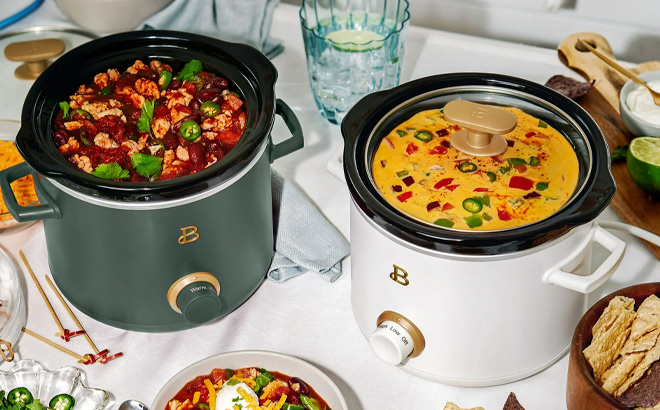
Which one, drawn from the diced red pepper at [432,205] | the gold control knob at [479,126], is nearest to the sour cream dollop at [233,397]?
the diced red pepper at [432,205]

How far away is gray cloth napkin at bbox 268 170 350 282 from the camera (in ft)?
4.27

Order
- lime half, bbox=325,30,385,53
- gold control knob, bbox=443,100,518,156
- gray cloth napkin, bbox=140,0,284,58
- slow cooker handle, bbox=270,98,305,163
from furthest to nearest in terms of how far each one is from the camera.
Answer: gray cloth napkin, bbox=140,0,284,58 → lime half, bbox=325,30,385,53 → slow cooker handle, bbox=270,98,305,163 → gold control knob, bbox=443,100,518,156

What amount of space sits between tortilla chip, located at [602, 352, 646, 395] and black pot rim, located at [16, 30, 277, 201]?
0.54 metres

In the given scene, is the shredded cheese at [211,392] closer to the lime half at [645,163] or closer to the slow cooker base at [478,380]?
the slow cooker base at [478,380]

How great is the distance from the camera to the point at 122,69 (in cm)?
128

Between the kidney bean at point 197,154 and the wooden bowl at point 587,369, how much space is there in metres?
0.55

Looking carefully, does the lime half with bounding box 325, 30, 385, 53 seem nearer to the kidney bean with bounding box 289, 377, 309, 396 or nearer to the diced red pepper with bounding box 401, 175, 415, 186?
the diced red pepper with bounding box 401, 175, 415, 186

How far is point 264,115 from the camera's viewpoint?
111 centimetres

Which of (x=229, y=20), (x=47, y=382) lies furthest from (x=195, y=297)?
(x=229, y=20)

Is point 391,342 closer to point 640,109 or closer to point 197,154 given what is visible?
point 197,154

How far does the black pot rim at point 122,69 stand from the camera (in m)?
1.00

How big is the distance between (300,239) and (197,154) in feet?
0.97

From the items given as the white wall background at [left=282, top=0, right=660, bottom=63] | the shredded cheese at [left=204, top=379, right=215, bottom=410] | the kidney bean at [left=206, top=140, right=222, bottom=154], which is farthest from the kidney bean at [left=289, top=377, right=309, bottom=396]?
the white wall background at [left=282, top=0, right=660, bottom=63]

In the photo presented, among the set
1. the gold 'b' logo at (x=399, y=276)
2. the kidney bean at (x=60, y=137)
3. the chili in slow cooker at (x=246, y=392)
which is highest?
the kidney bean at (x=60, y=137)
